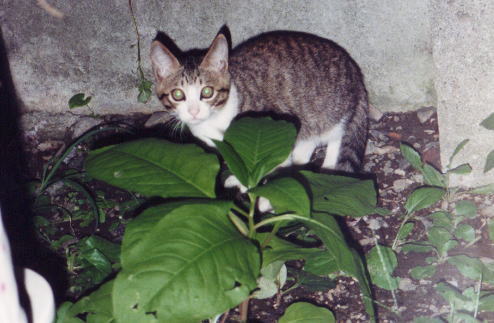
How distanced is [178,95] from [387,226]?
117 cm

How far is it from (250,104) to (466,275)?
1.28 metres

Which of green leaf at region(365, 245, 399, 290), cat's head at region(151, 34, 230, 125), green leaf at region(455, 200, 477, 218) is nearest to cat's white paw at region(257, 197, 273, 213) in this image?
cat's head at region(151, 34, 230, 125)

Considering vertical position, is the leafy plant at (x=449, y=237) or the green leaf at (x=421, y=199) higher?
the green leaf at (x=421, y=199)

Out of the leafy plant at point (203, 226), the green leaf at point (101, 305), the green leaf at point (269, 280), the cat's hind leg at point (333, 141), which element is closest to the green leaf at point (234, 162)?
the leafy plant at point (203, 226)

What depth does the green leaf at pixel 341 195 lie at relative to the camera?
1553 mm

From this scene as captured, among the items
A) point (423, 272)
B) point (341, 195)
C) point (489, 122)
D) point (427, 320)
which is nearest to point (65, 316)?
point (341, 195)

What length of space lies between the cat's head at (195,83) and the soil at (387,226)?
24.0 inches

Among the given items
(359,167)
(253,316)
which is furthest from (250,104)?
(253,316)

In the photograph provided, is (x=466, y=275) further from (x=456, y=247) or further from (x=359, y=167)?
(x=359, y=167)

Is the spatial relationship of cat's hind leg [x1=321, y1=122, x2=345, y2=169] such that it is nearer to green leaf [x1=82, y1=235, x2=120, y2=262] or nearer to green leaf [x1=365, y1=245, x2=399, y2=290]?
green leaf [x1=365, y1=245, x2=399, y2=290]

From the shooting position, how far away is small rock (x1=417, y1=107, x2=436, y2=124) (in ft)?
10.1

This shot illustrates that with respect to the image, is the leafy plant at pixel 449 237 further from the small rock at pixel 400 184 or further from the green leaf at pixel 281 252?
the green leaf at pixel 281 252

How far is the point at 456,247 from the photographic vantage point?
2.27 m

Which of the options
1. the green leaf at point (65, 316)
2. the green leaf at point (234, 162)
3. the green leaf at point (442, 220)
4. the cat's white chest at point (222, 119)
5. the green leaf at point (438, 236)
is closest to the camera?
the green leaf at point (234, 162)
